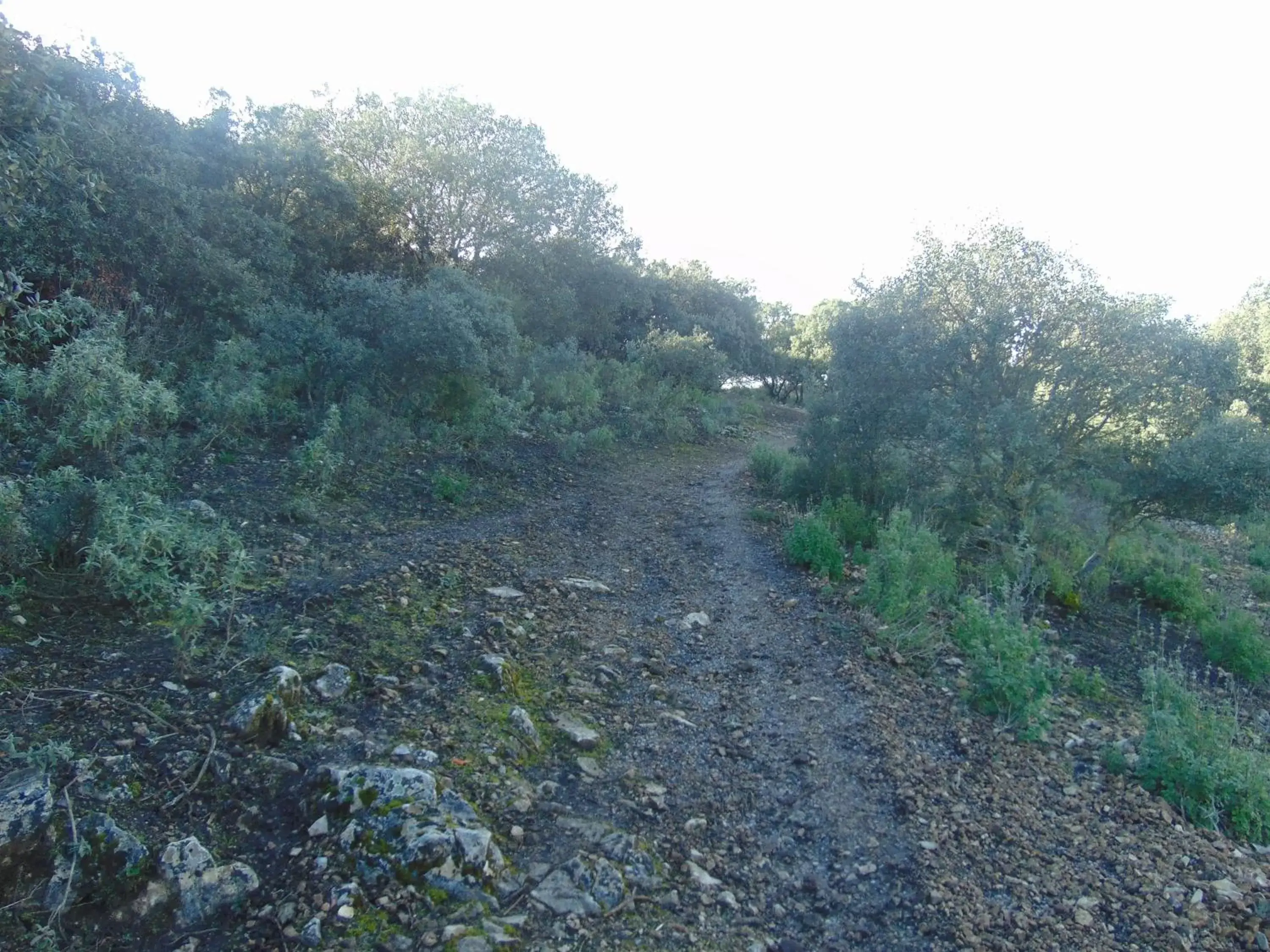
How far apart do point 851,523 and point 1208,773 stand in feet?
Answer: 17.1

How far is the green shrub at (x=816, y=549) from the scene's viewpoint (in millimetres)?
7777

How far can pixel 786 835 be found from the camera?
3602 millimetres

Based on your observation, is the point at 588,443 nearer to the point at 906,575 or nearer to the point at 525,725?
the point at 906,575

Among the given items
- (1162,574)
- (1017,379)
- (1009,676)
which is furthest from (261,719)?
(1162,574)

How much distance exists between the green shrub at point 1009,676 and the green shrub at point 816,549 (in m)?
2.03

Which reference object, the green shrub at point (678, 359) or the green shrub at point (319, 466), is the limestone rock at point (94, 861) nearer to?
the green shrub at point (319, 466)

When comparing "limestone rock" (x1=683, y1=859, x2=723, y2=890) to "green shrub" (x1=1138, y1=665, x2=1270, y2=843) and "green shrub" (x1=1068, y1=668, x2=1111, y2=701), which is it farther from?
"green shrub" (x1=1068, y1=668, x2=1111, y2=701)

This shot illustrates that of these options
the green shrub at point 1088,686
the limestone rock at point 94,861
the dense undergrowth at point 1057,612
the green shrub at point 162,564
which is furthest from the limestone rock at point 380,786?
the green shrub at point 1088,686

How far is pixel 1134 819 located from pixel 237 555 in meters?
5.21

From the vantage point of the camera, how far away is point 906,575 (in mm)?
6766

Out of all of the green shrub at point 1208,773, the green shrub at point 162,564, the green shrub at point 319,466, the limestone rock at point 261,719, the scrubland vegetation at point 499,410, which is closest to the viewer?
the limestone rock at point 261,719

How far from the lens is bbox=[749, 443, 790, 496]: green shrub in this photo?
12305 millimetres

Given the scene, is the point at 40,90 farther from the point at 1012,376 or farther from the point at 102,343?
the point at 1012,376

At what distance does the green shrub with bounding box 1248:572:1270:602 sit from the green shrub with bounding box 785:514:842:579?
309 inches
